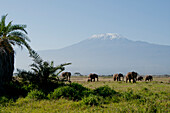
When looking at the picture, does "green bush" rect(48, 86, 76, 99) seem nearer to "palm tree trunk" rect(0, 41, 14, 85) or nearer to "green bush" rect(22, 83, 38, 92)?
"green bush" rect(22, 83, 38, 92)

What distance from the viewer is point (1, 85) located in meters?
13.1

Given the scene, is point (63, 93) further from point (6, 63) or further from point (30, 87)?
point (6, 63)

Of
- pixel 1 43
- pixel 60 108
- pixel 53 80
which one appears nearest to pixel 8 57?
pixel 1 43

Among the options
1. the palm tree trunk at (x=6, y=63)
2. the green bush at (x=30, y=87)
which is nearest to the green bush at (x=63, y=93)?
the green bush at (x=30, y=87)

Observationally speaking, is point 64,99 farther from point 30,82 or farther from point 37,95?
point 30,82

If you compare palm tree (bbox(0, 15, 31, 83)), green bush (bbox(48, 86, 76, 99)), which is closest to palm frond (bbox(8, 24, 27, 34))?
palm tree (bbox(0, 15, 31, 83))

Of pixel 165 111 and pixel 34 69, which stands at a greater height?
pixel 34 69

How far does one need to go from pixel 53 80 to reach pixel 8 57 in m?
3.34

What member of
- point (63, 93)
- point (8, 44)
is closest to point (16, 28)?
point (8, 44)

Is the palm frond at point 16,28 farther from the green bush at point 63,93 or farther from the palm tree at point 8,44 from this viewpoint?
the green bush at point 63,93

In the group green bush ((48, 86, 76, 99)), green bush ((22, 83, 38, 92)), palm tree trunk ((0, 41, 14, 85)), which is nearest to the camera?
green bush ((48, 86, 76, 99))

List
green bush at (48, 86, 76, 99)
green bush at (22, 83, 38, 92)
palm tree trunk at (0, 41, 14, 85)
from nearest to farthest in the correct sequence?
green bush at (48, 86, 76, 99)
palm tree trunk at (0, 41, 14, 85)
green bush at (22, 83, 38, 92)

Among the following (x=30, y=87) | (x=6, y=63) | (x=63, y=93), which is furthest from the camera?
(x=6, y=63)

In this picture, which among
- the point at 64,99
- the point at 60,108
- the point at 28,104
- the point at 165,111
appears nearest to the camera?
the point at 165,111
